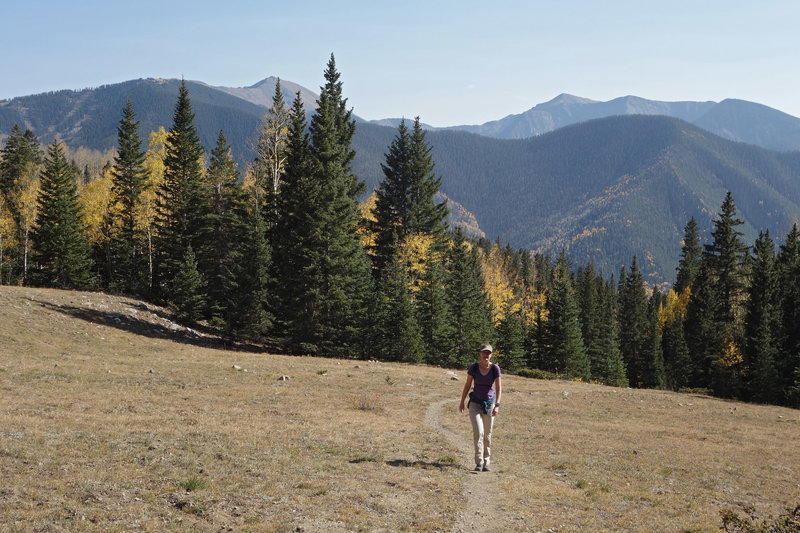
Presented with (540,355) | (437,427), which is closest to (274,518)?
(437,427)

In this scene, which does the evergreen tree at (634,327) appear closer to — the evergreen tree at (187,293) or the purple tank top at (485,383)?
the evergreen tree at (187,293)

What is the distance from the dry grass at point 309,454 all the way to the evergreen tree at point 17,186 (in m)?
35.2

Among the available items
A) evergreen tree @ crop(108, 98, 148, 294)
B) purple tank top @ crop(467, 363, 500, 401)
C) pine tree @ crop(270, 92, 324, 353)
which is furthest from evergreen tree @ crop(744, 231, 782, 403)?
evergreen tree @ crop(108, 98, 148, 294)

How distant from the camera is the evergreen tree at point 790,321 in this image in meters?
50.8

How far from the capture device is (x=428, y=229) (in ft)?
181

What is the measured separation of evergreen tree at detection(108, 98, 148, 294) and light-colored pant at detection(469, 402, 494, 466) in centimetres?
4922

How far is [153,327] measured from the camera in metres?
38.5

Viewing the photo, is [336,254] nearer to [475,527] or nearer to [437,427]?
[437,427]

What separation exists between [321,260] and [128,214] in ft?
91.2

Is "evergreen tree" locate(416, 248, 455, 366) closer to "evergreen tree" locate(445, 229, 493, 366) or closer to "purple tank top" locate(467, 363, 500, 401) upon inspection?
"evergreen tree" locate(445, 229, 493, 366)

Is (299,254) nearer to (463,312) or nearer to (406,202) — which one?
(463,312)

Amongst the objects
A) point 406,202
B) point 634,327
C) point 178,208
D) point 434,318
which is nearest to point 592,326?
point 634,327

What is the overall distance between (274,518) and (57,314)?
3164cm

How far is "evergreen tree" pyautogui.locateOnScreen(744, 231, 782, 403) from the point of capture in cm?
5203
